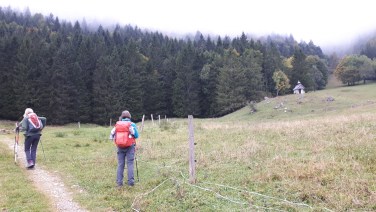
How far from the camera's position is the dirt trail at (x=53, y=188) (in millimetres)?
10461

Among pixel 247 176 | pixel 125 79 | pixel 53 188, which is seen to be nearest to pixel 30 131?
pixel 53 188

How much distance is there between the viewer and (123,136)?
12.1 metres

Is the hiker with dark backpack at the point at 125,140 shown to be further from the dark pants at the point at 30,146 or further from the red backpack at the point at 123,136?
the dark pants at the point at 30,146

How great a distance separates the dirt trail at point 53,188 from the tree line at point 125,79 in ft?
184

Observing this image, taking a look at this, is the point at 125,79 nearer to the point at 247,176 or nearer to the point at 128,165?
the point at 128,165

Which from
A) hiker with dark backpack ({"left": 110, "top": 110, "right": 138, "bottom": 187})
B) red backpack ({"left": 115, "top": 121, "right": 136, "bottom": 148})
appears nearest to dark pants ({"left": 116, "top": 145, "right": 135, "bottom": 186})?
hiker with dark backpack ({"left": 110, "top": 110, "right": 138, "bottom": 187})

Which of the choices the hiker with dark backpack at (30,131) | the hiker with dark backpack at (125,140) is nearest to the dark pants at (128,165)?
the hiker with dark backpack at (125,140)

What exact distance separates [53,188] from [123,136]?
11.1 ft

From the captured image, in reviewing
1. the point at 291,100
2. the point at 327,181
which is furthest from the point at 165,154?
the point at 291,100

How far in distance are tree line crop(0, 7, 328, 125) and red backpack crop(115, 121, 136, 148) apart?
60.6 meters

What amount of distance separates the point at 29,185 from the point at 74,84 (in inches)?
2555

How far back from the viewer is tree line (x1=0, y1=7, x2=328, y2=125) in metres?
70.5

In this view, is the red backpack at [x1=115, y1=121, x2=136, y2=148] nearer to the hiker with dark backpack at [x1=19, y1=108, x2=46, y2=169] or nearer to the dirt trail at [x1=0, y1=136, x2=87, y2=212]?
the dirt trail at [x1=0, y1=136, x2=87, y2=212]

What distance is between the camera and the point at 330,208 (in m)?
7.89
